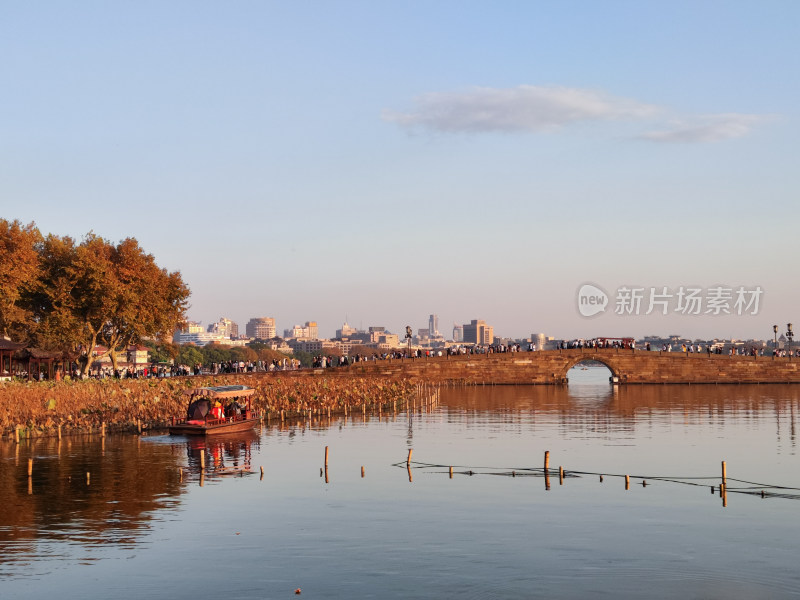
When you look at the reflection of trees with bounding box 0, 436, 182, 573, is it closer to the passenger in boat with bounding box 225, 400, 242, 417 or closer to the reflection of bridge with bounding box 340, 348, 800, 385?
the passenger in boat with bounding box 225, 400, 242, 417

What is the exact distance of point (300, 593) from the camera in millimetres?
19781

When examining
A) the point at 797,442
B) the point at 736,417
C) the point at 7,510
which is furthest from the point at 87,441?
the point at 736,417

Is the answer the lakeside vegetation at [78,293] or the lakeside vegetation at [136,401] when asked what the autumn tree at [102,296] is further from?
the lakeside vegetation at [136,401]

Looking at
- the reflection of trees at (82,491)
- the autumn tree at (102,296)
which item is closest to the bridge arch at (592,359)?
the autumn tree at (102,296)

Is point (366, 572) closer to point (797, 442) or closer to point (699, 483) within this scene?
point (699, 483)

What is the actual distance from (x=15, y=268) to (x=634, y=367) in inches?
2701

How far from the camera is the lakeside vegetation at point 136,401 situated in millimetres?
48250

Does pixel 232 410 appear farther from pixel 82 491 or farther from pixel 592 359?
pixel 592 359

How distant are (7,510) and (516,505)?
48.2ft

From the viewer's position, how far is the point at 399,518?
27656 millimetres

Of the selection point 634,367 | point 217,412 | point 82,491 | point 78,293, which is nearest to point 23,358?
point 78,293

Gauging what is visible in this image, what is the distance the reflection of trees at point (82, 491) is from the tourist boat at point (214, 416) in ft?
7.27

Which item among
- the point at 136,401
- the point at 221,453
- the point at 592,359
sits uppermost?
the point at 592,359

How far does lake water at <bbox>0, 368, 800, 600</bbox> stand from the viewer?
68.0ft
